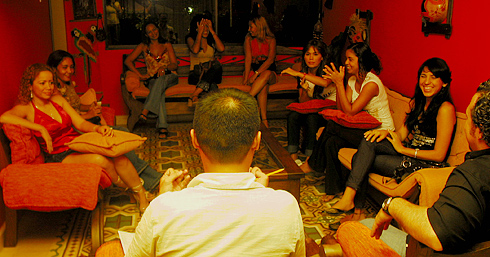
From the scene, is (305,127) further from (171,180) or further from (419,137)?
(171,180)

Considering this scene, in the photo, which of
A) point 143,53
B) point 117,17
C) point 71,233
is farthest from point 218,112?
point 117,17

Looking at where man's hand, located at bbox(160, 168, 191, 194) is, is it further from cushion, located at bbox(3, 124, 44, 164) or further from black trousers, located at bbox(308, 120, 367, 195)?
black trousers, located at bbox(308, 120, 367, 195)

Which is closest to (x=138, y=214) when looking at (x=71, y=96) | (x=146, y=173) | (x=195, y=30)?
(x=146, y=173)

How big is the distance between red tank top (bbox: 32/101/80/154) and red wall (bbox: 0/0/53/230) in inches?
10.1

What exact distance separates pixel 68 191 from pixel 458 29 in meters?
2.99

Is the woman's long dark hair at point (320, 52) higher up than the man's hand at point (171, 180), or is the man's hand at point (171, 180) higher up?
the woman's long dark hair at point (320, 52)

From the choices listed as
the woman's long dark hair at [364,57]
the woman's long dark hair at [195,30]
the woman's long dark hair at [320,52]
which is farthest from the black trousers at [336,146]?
the woman's long dark hair at [195,30]

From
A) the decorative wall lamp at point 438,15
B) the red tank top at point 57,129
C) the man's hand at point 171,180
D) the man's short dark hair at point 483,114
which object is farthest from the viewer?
the decorative wall lamp at point 438,15

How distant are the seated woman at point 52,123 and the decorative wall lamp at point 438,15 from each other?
104 inches

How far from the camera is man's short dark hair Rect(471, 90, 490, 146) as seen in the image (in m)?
1.50

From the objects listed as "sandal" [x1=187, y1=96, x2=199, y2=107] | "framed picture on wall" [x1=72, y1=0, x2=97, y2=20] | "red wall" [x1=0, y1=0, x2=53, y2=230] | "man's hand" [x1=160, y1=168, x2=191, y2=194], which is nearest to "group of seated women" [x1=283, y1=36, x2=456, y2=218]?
"sandal" [x1=187, y1=96, x2=199, y2=107]

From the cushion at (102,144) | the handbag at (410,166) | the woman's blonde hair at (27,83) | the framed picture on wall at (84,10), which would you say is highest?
the framed picture on wall at (84,10)

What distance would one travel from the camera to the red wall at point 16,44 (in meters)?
2.92

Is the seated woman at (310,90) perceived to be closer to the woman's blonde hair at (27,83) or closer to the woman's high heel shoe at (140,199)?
the woman's high heel shoe at (140,199)
